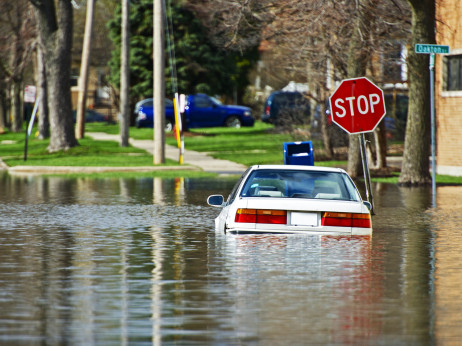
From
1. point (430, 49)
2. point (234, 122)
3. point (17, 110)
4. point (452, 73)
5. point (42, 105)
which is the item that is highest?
point (430, 49)

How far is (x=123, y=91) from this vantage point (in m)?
42.2

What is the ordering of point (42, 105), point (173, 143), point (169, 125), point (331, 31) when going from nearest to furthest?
1. point (331, 31)
2. point (173, 143)
3. point (42, 105)
4. point (169, 125)

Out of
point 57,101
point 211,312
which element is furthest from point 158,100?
point 211,312

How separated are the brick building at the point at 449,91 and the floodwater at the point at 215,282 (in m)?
11.1

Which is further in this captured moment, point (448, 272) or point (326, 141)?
point (326, 141)

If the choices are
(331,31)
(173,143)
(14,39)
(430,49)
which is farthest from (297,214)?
(14,39)

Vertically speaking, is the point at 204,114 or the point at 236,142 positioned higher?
the point at 204,114

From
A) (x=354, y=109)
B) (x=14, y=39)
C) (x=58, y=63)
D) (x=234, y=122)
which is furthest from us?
(x=14, y=39)

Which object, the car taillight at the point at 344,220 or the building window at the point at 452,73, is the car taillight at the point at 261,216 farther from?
the building window at the point at 452,73

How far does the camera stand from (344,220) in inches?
500

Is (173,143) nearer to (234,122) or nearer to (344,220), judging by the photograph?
(234,122)

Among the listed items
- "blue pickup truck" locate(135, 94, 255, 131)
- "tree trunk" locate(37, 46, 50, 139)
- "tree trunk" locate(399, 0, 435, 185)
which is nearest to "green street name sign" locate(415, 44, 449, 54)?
"tree trunk" locate(399, 0, 435, 185)

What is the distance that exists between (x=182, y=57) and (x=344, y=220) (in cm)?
4559

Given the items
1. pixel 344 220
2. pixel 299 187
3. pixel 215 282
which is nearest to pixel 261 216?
pixel 344 220
